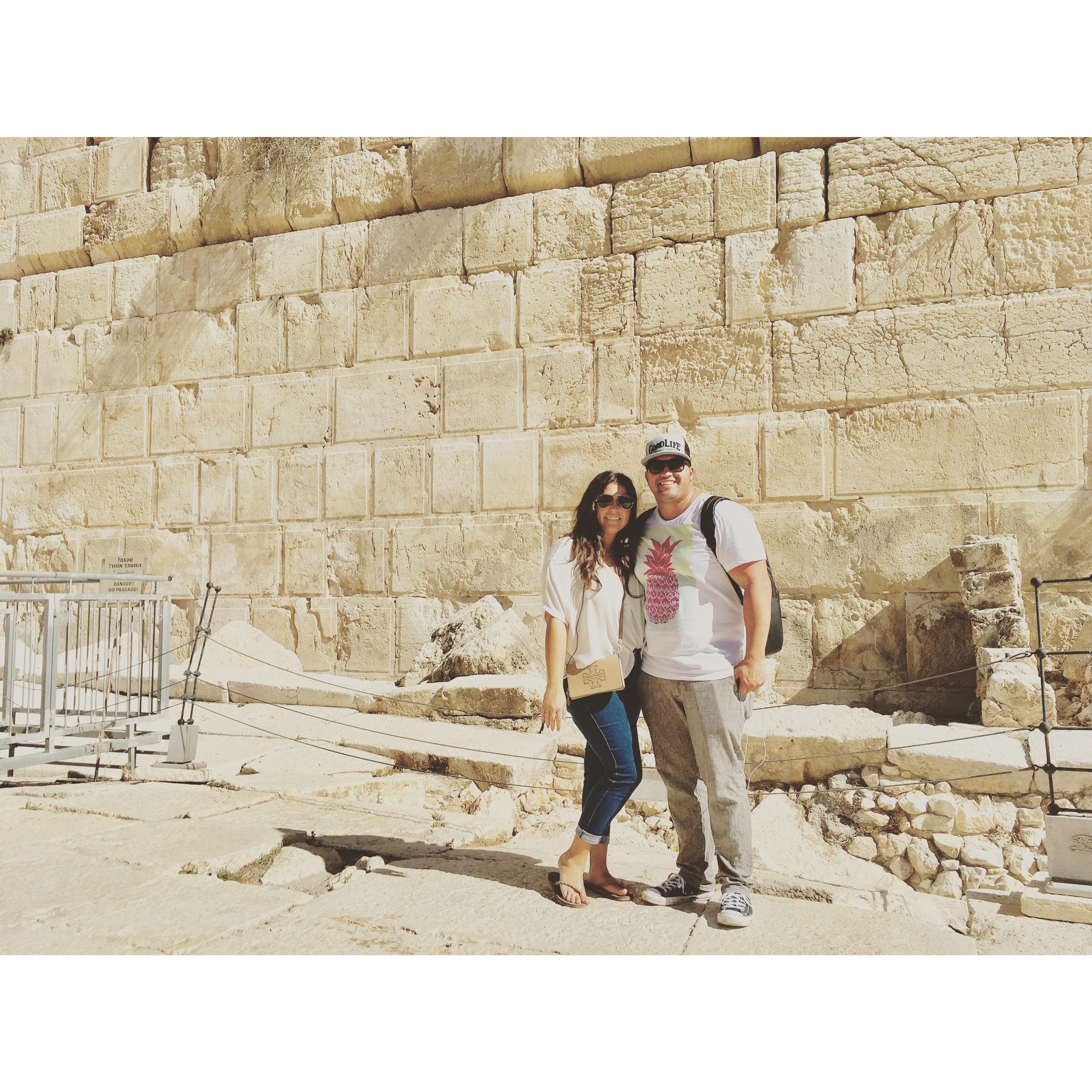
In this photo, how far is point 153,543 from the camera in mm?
7441

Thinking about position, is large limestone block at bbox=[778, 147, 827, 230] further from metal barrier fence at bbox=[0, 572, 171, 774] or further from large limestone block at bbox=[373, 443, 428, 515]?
metal barrier fence at bbox=[0, 572, 171, 774]

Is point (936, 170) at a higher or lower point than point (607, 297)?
higher

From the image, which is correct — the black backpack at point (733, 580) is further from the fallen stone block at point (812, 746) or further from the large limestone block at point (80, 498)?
the large limestone block at point (80, 498)

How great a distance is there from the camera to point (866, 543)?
5.45 metres

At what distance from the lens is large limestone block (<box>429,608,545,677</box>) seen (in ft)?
18.5

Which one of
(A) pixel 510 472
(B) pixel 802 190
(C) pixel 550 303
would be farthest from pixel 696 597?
(B) pixel 802 190

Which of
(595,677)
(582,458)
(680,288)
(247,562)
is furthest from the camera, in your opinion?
(247,562)

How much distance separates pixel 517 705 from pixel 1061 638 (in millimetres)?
3359

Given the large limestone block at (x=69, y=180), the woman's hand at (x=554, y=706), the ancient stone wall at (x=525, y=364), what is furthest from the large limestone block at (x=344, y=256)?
the woman's hand at (x=554, y=706)

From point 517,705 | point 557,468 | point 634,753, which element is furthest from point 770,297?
point 634,753

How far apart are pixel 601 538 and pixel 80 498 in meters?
6.66

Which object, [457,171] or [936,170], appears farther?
[457,171]

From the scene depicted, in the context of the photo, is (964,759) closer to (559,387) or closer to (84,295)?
(559,387)

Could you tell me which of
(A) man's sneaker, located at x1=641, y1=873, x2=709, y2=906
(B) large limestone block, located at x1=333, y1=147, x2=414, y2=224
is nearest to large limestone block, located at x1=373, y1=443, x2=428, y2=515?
(B) large limestone block, located at x1=333, y1=147, x2=414, y2=224
